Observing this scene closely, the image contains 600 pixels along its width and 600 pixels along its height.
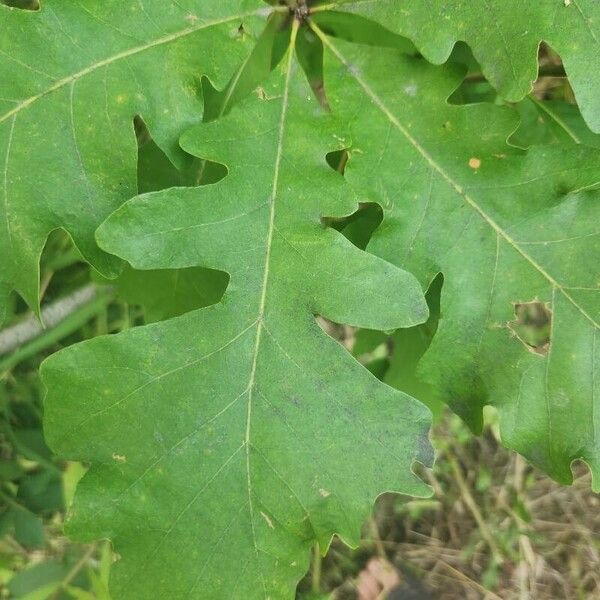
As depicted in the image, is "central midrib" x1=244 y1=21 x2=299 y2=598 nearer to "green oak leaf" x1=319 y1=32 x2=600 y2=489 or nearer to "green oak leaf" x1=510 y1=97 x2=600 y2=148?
"green oak leaf" x1=319 y1=32 x2=600 y2=489

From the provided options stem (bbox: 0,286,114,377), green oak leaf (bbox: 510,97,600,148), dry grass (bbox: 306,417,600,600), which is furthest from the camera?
dry grass (bbox: 306,417,600,600)

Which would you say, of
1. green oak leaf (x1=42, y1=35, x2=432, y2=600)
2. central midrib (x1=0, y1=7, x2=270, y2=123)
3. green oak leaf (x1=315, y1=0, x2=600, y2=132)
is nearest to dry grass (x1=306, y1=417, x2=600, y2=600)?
green oak leaf (x1=42, y1=35, x2=432, y2=600)

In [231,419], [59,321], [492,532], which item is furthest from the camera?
[492,532]

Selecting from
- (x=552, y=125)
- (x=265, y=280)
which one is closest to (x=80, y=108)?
(x=265, y=280)

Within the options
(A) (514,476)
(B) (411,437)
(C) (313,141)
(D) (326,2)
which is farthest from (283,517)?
(A) (514,476)

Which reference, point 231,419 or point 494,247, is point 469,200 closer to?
point 494,247
